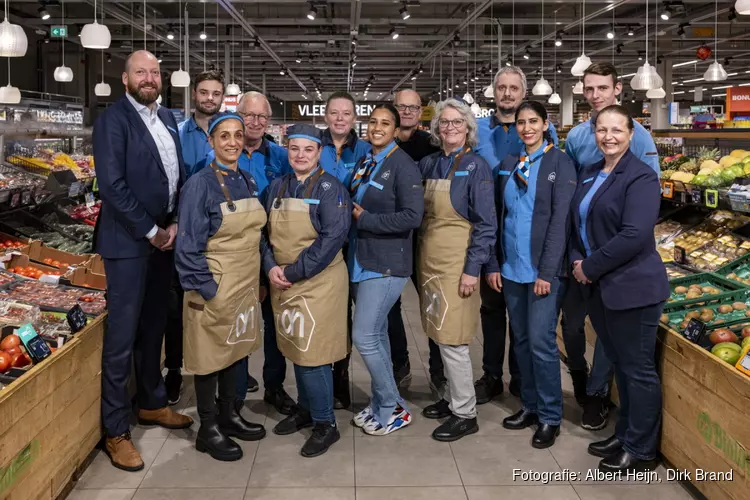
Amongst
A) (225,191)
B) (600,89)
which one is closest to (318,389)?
(225,191)

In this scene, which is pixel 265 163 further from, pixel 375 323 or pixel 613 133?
pixel 613 133

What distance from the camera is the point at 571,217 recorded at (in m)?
3.34

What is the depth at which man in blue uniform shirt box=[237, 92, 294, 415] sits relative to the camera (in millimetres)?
3746

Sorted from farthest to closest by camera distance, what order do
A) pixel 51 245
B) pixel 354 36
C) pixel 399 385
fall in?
pixel 354 36 < pixel 51 245 < pixel 399 385

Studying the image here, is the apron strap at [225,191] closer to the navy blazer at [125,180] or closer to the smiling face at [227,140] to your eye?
the smiling face at [227,140]

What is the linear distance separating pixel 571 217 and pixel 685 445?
112cm

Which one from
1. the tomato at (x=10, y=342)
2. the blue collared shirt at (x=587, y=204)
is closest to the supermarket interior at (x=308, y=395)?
the tomato at (x=10, y=342)

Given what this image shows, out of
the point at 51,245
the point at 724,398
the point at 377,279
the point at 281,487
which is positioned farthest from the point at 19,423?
the point at 51,245

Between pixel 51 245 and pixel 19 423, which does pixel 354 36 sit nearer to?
pixel 51 245

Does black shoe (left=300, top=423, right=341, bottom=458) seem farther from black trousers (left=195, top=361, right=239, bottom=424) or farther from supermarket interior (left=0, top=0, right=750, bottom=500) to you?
black trousers (left=195, top=361, right=239, bottom=424)

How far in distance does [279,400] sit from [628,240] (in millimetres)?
2106

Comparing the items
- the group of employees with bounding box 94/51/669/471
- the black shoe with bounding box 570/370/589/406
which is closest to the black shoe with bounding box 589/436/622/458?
the group of employees with bounding box 94/51/669/471

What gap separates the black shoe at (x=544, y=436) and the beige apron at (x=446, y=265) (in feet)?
1.95

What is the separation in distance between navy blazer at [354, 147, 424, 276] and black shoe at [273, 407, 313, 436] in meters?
0.91
